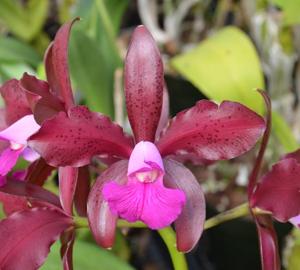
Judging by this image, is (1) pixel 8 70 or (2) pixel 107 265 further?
(1) pixel 8 70

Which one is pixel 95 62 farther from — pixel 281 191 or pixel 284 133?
pixel 281 191

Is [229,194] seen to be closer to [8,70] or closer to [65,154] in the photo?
[8,70]

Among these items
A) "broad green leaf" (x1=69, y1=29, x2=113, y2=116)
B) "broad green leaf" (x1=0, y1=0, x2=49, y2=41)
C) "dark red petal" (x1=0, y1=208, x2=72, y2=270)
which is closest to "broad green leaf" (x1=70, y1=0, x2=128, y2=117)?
"broad green leaf" (x1=69, y1=29, x2=113, y2=116)

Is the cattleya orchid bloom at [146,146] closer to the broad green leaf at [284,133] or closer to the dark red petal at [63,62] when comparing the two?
the dark red petal at [63,62]

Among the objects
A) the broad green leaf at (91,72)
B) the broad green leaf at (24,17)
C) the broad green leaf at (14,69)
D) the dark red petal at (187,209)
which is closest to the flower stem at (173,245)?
the dark red petal at (187,209)

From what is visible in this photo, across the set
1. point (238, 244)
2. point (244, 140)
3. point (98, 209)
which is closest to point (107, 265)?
point (98, 209)

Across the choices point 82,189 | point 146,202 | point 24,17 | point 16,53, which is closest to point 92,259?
point 82,189
